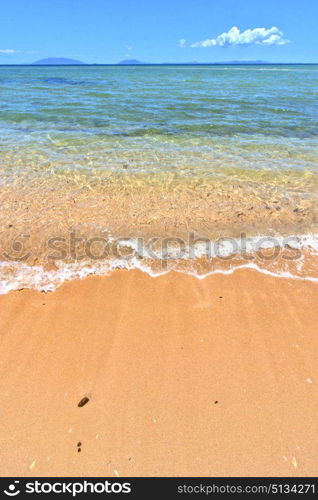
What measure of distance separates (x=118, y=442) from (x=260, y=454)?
1170 millimetres

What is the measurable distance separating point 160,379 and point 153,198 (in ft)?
14.1

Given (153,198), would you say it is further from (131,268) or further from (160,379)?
(160,379)

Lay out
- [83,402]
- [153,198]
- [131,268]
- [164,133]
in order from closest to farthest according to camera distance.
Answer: [83,402], [131,268], [153,198], [164,133]

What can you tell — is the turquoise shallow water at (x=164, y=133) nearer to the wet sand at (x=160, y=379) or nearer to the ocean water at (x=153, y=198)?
the ocean water at (x=153, y=198)

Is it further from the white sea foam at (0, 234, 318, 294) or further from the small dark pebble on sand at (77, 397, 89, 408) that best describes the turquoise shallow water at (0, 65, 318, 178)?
the small dark pebble on sand at (77, 397, 89, 408)

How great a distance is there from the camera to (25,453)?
2088 mm

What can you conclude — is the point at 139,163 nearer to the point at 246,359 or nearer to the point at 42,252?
the point at 42,252

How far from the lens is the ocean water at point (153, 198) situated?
4.11 m

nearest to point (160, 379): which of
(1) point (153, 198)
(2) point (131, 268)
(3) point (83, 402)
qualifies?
(3) point (83, 402)

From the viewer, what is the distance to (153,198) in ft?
19.8

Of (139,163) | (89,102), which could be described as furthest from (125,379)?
(89,102)

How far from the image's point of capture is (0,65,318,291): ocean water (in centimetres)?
411

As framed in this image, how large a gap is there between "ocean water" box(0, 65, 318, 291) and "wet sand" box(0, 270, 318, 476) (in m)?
0.56

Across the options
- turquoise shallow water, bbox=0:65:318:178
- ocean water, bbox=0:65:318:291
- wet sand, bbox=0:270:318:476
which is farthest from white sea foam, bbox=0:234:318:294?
turquoise shallow water, bbox=0:65:318:178
